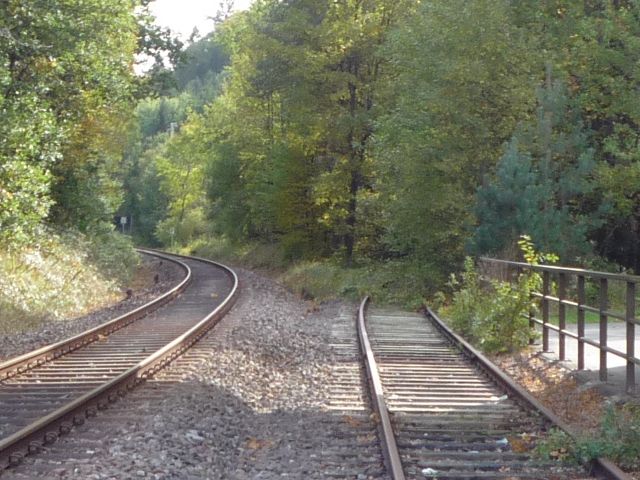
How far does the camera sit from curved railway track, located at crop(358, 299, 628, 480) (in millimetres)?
6602

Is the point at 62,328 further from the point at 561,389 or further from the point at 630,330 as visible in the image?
the point at 630,330

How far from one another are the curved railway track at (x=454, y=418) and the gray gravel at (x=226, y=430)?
13.4 inches

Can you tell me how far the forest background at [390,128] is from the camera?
20547 mm

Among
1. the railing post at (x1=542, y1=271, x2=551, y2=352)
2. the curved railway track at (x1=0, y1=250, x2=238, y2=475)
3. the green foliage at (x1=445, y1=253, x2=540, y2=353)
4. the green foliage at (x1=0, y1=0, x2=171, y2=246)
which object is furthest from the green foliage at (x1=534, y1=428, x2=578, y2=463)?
the green foliage at (x1=0, y1=0, x2=171, y2=246)

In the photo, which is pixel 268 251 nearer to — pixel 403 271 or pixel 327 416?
pixel 403 271

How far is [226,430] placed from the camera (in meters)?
8.38

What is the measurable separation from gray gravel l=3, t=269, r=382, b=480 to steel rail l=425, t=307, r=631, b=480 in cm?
158

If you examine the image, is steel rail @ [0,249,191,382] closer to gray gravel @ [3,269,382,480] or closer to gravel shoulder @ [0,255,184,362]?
gravel shoulder @ [0,255,184,362]

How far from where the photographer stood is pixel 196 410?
29.4 feet

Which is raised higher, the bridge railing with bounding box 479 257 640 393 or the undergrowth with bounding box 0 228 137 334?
the bridge railing with bounding box 479 257 640 393

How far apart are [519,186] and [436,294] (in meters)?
3.43

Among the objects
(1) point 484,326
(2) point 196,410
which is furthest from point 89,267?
(2) point 196,410

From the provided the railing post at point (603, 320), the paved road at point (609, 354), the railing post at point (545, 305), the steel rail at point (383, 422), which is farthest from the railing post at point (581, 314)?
the steel rail at point (383, 422)

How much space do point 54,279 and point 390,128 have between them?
10.2m
